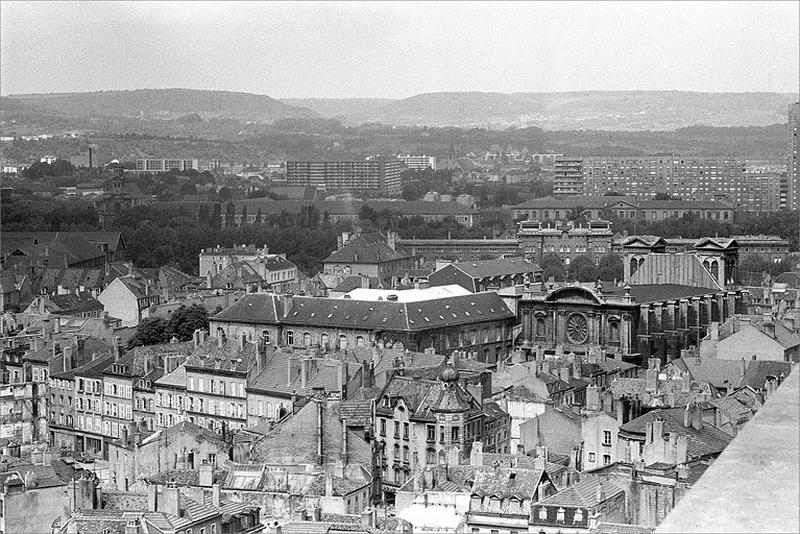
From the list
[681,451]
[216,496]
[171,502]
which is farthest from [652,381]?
[171,502]

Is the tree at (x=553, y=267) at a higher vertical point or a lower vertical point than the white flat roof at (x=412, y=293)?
lower

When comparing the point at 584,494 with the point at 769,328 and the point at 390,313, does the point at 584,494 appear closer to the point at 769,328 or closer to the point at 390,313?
the point at 769,328

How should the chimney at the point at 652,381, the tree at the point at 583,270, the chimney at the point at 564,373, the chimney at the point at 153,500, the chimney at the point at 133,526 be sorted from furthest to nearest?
the tree at the point at 583,270 < the chimney at the point at 564,373 < the chimney at the point at 652,381 < the chimney at the point at 153,500 < the chimney at the point at 133,526

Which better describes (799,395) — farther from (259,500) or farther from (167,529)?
(259,500)

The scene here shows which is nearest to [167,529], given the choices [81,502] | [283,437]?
[81,502]

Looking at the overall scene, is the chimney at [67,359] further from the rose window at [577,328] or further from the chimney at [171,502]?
the chimney at [171,502]

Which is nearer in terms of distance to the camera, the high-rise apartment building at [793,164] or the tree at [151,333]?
the tree at [151,333]

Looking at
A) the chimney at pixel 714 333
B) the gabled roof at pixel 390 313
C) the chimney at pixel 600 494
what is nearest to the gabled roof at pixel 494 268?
the gabled roof at pixel 390 313

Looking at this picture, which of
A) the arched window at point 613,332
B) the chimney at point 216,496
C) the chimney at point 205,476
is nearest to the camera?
the chimney at point 216,496
